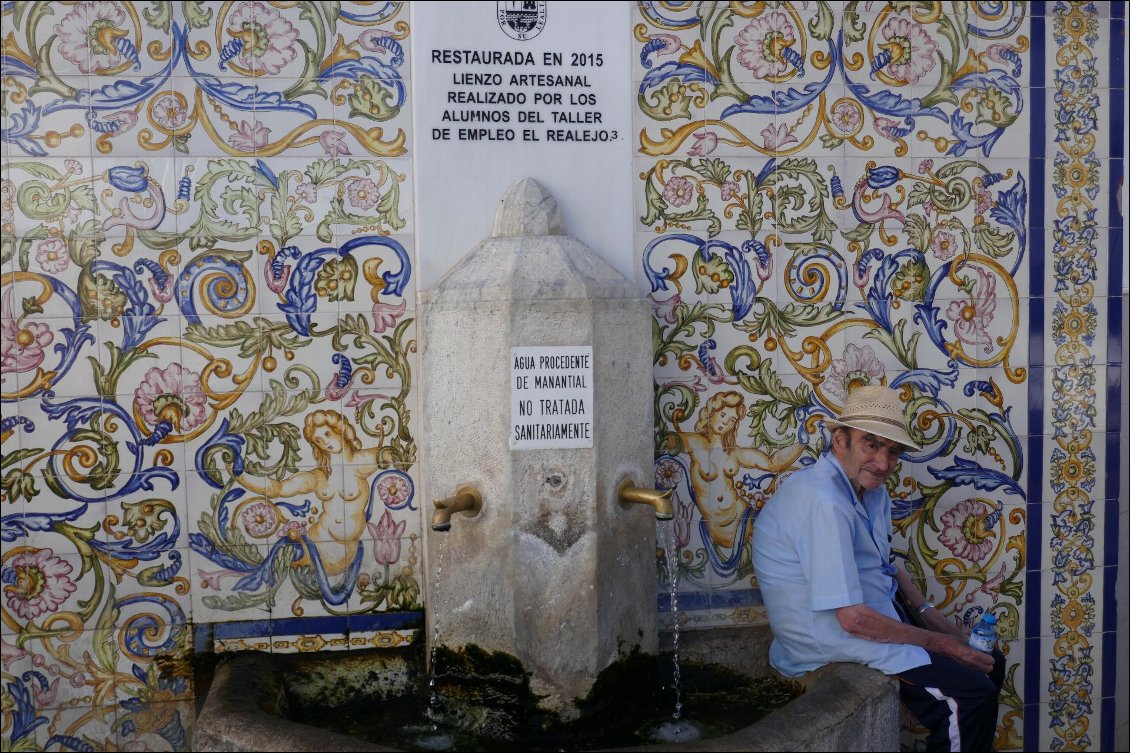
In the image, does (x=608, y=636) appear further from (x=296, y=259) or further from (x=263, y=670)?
(x=296, y=259)

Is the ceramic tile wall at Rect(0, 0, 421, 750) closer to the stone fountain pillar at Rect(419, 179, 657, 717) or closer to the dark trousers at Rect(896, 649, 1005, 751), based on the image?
the stone fountain pillar at Rect(419, 179, 657, 717)

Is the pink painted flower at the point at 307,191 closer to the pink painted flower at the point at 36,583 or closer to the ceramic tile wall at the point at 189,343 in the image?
the ceramic tile wall at the point at 189,343

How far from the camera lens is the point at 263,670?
10.3ft

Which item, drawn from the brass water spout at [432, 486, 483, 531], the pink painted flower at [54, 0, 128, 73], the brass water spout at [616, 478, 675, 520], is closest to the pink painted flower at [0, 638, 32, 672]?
the brass water spout at [432, 486, 483, 531]

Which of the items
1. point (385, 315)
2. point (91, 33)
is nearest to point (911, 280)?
point (385, 315)

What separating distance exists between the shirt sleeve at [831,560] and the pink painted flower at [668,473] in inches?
24.5

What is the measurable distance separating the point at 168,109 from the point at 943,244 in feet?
8.75

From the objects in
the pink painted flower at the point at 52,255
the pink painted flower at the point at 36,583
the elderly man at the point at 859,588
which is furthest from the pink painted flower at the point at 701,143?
the pink painted flower at the point at 36,583

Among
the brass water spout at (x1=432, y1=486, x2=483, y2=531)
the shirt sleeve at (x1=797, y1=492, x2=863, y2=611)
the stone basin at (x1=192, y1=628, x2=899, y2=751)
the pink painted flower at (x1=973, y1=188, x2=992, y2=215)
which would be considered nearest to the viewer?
the stone basin at (x1=192, y1=628, x2=899, y2=751)

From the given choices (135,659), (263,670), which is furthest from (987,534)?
(135,659)

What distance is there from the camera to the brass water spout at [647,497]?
2877 mm

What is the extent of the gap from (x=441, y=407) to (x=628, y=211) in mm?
951

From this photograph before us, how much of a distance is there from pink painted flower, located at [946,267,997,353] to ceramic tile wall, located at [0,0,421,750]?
193 centimetres

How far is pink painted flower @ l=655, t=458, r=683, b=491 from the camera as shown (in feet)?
11.5
